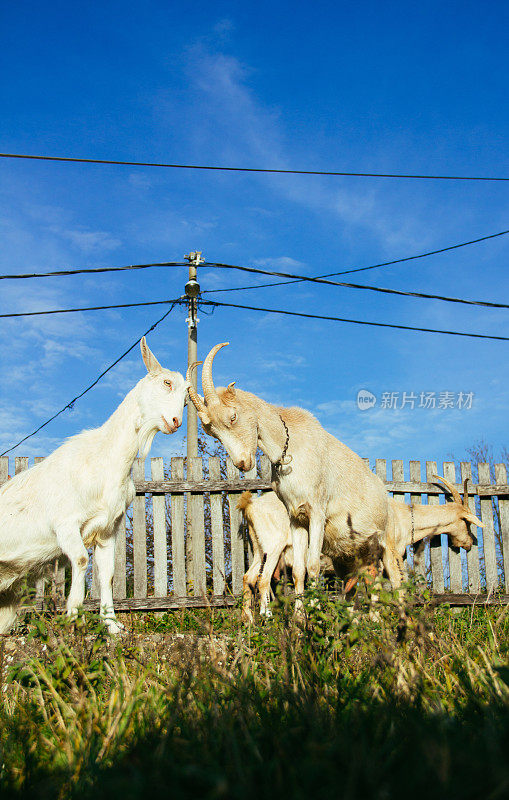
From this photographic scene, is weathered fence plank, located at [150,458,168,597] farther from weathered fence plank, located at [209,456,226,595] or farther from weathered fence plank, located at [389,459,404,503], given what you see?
weathered fence plank, located at [389,459,404,503]

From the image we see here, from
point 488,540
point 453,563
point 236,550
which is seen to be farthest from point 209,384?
point 488,540

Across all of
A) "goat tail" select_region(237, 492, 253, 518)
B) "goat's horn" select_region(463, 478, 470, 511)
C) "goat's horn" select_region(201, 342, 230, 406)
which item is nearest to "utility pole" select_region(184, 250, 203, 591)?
"goat tail" select_region(237, 492, 253, 518)

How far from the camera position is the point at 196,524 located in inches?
351

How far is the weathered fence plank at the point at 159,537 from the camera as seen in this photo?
866 centimetres

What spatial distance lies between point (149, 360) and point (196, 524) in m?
4.68

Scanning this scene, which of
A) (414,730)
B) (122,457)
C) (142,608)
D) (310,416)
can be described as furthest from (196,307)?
(414,730)

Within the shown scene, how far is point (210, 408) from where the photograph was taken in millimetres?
4961

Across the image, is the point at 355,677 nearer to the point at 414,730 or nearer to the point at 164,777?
the point at 414,730

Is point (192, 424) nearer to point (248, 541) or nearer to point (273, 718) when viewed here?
point (248, 541)

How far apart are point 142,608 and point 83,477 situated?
4.59m

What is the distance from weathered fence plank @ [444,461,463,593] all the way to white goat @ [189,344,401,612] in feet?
14.5

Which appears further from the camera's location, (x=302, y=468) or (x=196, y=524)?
(x=196, y=524)

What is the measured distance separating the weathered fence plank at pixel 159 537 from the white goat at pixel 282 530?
6.12 ft

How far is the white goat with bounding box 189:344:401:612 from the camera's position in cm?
496
